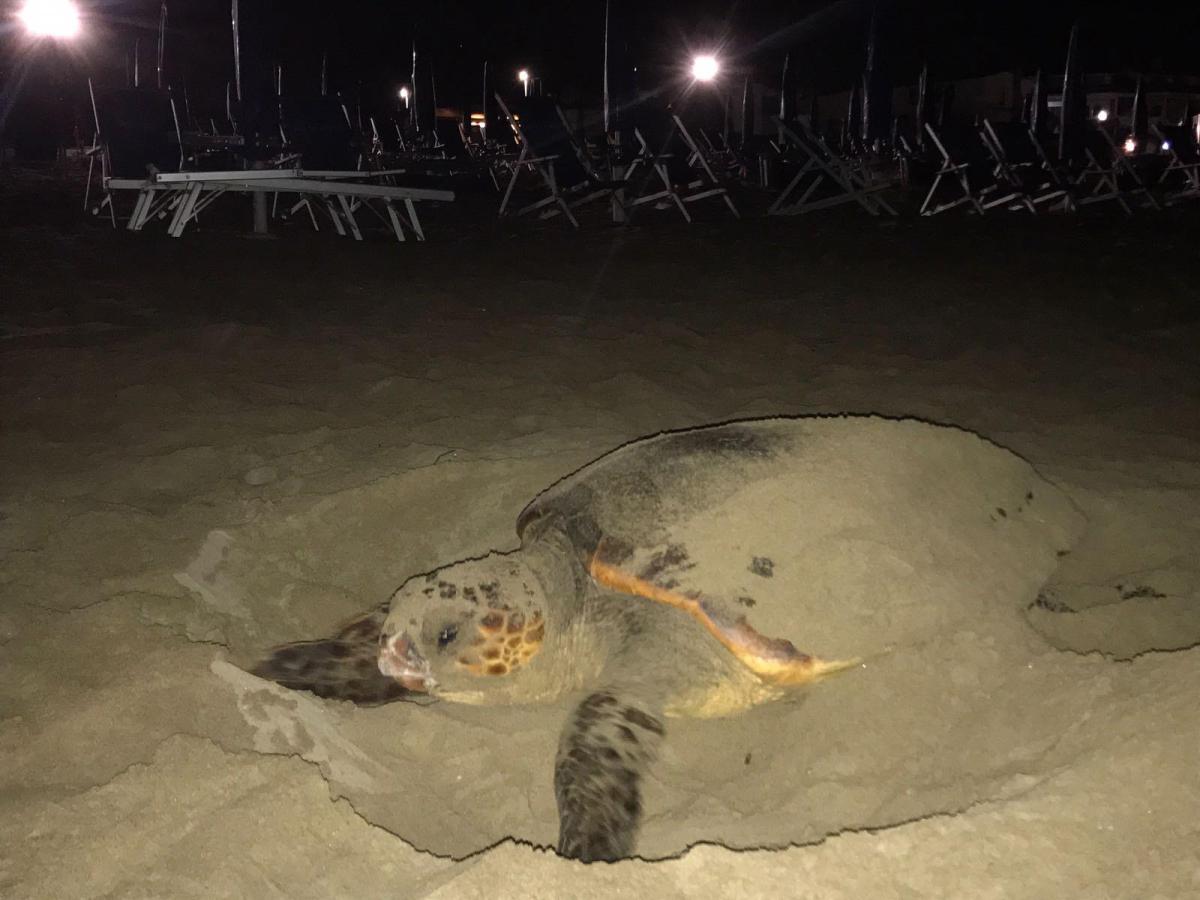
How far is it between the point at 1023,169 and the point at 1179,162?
310cm

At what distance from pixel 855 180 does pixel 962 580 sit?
9.05 meters

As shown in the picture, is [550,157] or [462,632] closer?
[462,632]

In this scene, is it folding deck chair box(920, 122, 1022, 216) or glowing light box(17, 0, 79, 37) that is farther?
glowing light box(17, 0, 79, 37)

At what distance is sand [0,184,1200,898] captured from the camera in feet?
3.92

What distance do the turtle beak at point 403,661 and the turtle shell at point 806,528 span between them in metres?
0.45

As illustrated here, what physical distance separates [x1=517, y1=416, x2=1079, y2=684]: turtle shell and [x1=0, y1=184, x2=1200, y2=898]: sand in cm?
4

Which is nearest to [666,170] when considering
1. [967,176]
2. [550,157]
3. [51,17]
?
[550,157]

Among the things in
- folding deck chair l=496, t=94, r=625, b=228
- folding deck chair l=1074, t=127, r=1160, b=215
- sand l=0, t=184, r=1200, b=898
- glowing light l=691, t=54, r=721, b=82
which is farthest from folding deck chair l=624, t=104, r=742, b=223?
folding deck chair l=1074, t=127, r=1160, b=215

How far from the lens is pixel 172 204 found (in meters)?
7.62

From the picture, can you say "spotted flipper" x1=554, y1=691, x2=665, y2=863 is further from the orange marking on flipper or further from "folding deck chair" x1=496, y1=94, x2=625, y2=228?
"folding deck chair" x1=496, y1=94, x2=625, y2=228

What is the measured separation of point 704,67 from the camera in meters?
12.6

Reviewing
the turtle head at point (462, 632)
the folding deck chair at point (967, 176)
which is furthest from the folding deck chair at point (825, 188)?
the turtle head at point (462, 632)

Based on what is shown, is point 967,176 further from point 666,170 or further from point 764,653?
point 764,653

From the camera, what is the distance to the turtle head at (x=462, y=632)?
1.86 metres
